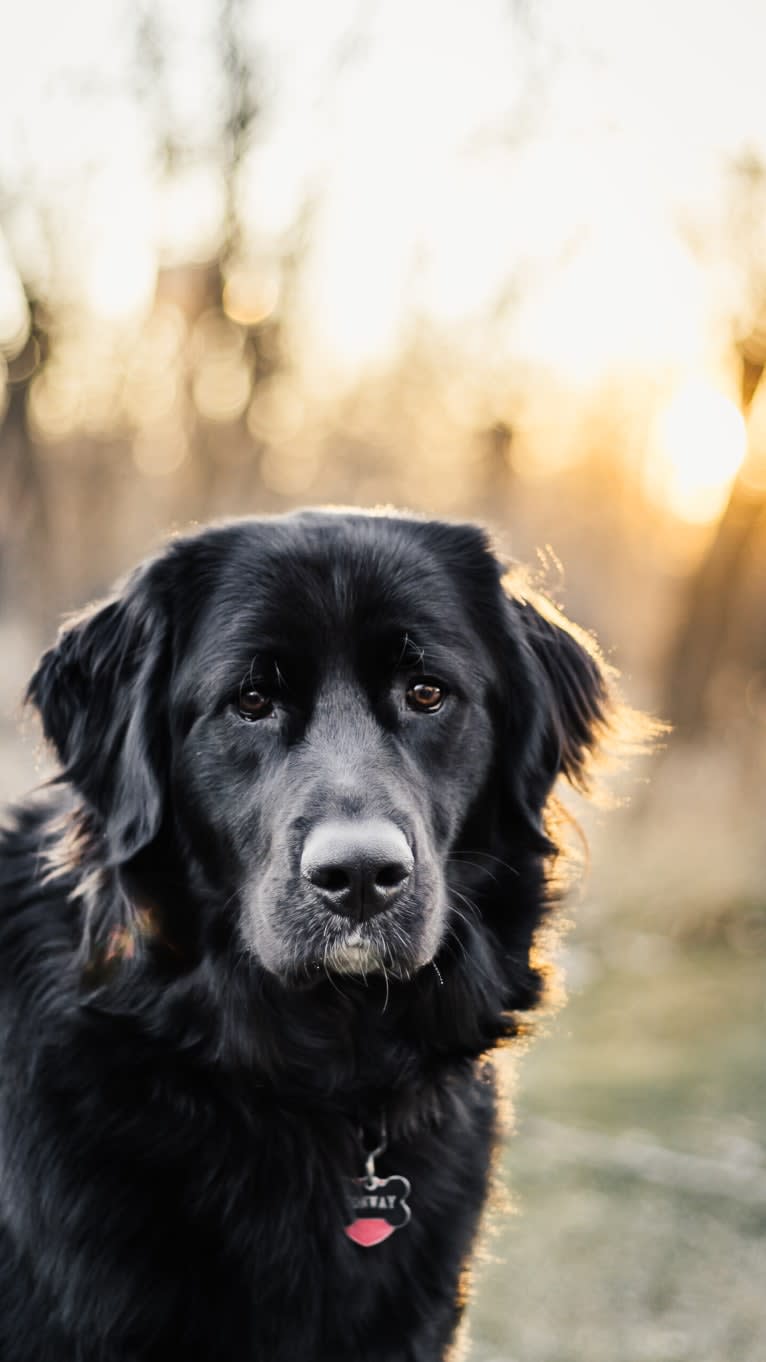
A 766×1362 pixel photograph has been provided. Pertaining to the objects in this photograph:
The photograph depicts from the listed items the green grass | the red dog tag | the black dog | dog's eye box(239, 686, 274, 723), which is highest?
dog's eye box(239, 686, 274, 723)

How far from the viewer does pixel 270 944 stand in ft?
8.72

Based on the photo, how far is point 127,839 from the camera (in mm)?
2816

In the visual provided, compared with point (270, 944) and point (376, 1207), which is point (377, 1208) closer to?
point (376, 1207)

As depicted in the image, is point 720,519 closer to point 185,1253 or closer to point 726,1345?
point 726,1345

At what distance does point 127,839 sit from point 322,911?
0.54m

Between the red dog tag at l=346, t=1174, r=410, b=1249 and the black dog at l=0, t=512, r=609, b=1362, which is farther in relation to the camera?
the red dog tag at l=346, t=1174, r=410, b=1249

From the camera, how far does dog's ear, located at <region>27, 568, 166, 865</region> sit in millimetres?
2842

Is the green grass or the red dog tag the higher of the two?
the red dog tag

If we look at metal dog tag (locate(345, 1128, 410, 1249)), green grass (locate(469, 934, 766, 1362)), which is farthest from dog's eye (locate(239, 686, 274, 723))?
green grass (locate(469, 934, 766, 1362))

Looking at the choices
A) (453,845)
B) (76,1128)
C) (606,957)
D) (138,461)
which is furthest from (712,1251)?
(138,461)

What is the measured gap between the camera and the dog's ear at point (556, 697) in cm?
318

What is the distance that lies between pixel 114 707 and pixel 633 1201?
11.9ft

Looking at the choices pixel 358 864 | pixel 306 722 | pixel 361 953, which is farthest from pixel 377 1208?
pixel 306 722

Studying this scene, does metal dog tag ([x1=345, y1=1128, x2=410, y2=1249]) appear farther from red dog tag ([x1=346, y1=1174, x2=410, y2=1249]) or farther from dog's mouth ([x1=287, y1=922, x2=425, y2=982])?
dog's mouth ([x1=287, y1=922, x2=425, y2=982])
